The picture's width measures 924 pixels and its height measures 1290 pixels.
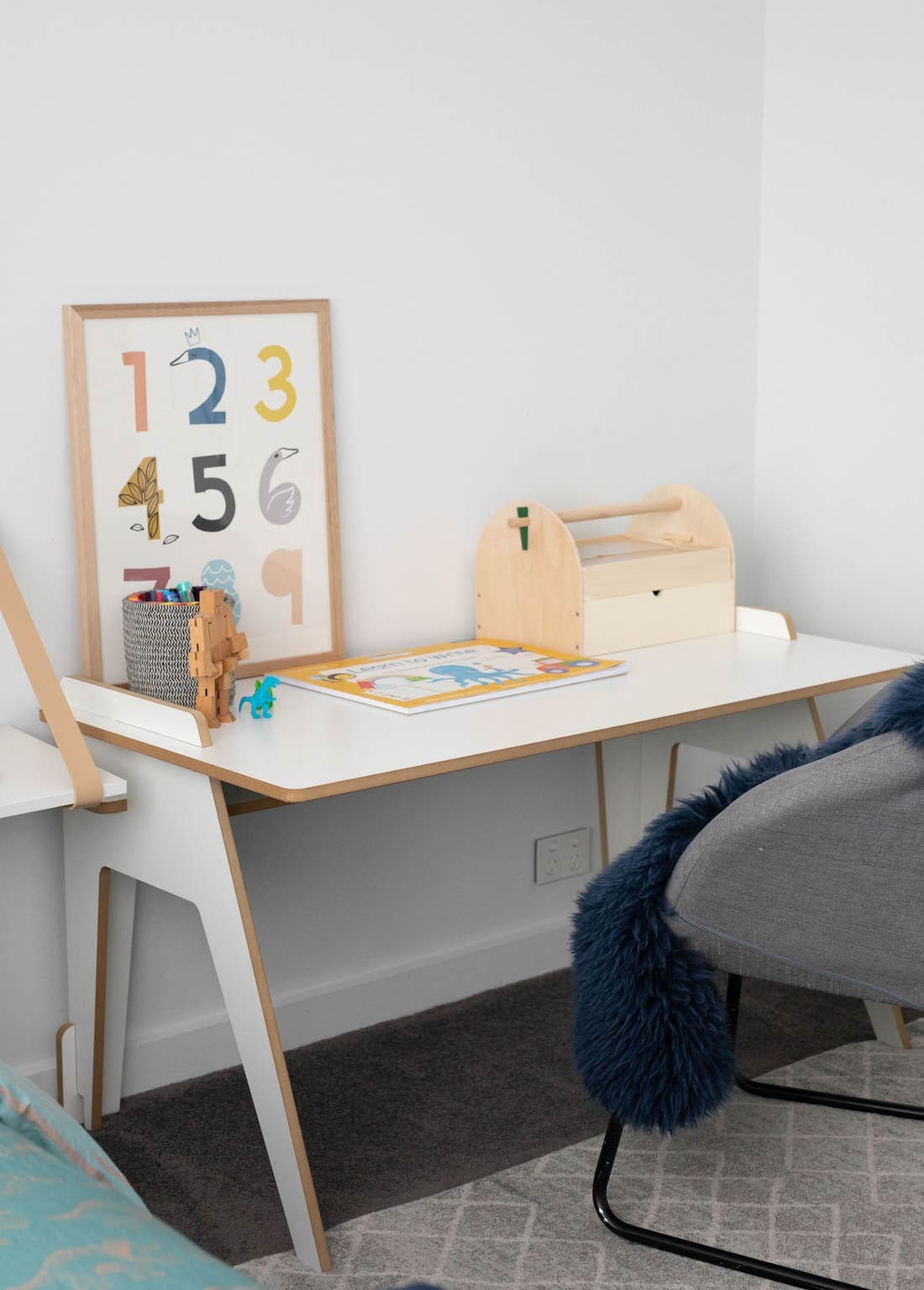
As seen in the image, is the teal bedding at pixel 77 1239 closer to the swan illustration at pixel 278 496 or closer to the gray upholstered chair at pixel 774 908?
the gray upholstered chair at pixel 774 908

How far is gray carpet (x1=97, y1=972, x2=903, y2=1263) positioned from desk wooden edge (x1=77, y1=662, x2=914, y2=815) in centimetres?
47

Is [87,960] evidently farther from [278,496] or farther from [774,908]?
[774,908]

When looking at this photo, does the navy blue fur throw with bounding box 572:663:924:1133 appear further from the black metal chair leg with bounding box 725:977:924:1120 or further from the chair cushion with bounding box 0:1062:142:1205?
the chair cushion with bounding box 0:1062:142:1205

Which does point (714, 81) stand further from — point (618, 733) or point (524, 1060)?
point (524, 1060)

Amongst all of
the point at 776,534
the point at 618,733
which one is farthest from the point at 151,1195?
the point at 776,534

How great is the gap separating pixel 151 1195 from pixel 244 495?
39.3 inches

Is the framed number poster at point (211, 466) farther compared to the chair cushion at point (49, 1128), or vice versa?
the framed number poster at point (211, 466)

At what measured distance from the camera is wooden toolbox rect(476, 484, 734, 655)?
222cm

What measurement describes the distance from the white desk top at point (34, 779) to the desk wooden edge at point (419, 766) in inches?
2.2

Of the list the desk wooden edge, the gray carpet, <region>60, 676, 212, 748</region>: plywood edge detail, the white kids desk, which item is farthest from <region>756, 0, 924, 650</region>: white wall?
<region>60, 676, 212, 748</region>: plywood edge detail

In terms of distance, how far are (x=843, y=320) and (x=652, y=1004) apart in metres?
1.49

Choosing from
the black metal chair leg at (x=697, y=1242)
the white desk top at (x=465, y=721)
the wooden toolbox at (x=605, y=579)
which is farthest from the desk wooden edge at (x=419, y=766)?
the black metal chair leg at (x=697, y=1242)

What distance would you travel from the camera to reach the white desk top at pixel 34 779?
1.65 metres

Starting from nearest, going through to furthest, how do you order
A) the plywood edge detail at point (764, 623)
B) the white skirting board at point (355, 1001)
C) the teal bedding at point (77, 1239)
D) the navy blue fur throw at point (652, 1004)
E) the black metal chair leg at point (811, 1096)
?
the teal bedding at point (77, 1239) → the navy blue fur throw at point (652, 1004) → the black metal chair leg at point (811, 1096) → the white skirting board at point (355, 1001) → the plywood edge detail at point (764, 623)
